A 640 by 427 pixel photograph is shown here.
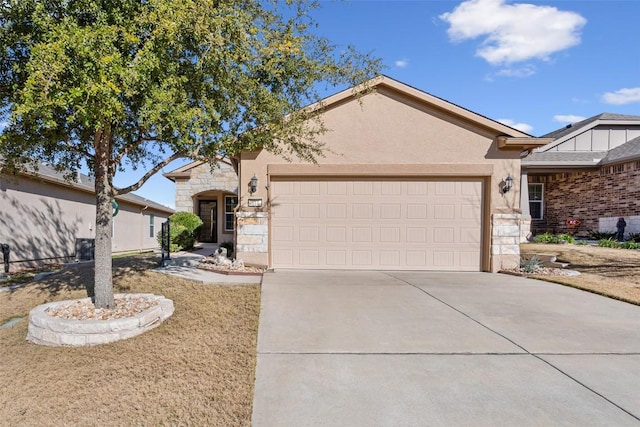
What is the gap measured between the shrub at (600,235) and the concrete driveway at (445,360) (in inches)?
394

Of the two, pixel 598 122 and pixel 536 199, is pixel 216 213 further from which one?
pixel 598 122

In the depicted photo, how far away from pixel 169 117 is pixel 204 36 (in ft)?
3.72

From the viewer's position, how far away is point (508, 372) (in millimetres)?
3277

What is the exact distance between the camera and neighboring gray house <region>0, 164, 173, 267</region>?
8.95 metres

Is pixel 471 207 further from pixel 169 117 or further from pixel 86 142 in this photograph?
pixel 86 142

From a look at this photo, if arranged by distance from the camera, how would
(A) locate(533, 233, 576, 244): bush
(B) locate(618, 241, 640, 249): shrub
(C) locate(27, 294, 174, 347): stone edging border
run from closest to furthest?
1. (C) locate(27, 294, 174, 347): stone edging border
2. (B) locate(618, 241, 640, 249): shrub
3. (A) locate(533, 233, 576, 244): bush

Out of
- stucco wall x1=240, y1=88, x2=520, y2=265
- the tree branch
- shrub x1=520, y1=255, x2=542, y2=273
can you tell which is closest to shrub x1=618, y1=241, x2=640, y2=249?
shrub x1=520, y1=255, x2=542, y2=273

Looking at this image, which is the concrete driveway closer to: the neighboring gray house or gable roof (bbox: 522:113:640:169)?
the neighboring gray house

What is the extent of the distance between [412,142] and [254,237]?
4809 mm

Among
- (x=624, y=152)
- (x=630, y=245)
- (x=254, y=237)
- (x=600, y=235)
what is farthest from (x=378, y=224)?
(x=624, y=152)

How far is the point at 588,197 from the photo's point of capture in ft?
49.1

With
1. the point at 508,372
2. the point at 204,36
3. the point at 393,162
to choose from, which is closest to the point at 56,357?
the point at 204,36

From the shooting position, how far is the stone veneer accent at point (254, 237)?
8.46m

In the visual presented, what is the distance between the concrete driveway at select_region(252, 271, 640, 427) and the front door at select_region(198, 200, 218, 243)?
12841 millimetres
